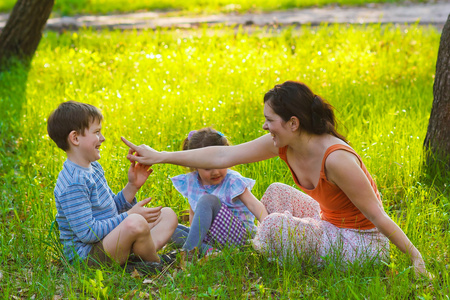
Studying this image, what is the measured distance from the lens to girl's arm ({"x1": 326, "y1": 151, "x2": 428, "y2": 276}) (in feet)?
Result: 10.1

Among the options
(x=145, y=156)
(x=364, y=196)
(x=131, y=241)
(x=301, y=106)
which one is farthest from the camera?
(x=145, y=156)

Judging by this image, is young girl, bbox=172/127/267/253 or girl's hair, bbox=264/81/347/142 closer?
girl's hair, bbox=264/81/347/142

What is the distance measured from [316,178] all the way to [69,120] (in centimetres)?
152

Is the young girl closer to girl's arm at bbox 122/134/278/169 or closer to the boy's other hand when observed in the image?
girl's arm at bbox 122/134/278/169

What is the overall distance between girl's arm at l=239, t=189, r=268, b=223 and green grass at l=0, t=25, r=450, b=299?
0.26m

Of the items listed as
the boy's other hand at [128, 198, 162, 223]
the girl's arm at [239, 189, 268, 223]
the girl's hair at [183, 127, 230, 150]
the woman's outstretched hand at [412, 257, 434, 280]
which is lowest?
the woman's outstretched hand at [412, 257, 434, 280]

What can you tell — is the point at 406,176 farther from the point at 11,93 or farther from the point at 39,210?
the point at 11,93

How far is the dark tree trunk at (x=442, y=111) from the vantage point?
14.4 feet

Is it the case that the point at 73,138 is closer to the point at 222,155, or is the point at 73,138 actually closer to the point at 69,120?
the point at 69,120

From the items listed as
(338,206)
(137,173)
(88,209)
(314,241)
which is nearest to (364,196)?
(338,206)

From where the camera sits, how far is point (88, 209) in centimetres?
332

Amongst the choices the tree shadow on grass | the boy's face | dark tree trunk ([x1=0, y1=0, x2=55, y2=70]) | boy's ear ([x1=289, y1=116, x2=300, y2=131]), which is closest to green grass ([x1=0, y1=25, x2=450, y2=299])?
the tree shadow on grass

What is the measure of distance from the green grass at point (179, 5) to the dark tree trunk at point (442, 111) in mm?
9508

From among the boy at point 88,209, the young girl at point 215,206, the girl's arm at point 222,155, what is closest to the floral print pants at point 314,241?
the young girl at point 215,206
